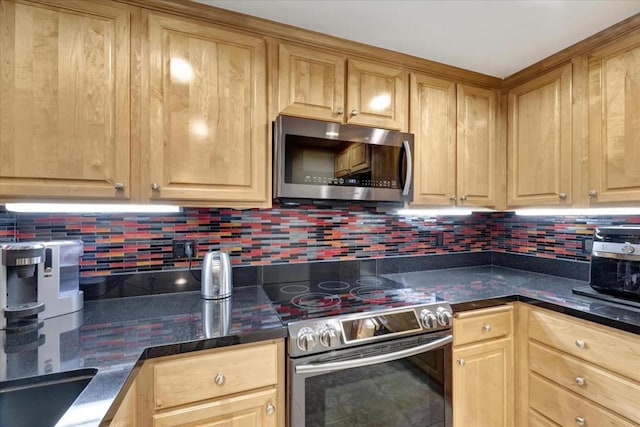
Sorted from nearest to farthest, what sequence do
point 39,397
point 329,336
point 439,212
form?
point 39,397 < point 329,336 < point 439,212

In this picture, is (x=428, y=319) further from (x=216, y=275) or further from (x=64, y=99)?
(x=64, y=99)

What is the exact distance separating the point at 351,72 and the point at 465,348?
1.50m

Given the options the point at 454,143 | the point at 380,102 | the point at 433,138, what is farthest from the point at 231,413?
the point at 454,143


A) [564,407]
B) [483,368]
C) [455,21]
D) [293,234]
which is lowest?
[564,407]

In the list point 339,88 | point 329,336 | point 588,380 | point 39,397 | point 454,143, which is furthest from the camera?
point 454,143

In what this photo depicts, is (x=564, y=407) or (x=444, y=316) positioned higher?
(x=444, y=316)

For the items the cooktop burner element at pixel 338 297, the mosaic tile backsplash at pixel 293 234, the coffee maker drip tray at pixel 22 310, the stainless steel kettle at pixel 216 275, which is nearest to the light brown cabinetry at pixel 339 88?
the mosaic tile backsplash at pixel 293 234

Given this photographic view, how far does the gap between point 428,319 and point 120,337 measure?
1209 mm

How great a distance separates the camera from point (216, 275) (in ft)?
4.63

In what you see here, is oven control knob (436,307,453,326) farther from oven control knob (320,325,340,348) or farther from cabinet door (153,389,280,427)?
cabinet door (153,389,280,427)

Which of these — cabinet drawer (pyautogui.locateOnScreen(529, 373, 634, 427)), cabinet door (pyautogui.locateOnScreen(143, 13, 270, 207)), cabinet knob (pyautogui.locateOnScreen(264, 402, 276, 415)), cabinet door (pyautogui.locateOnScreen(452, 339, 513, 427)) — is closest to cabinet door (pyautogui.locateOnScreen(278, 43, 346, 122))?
cabinet door (pyautogui.locateOnScreen(143, 13, 270, 207))

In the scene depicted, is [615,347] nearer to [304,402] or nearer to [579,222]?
[579,222]

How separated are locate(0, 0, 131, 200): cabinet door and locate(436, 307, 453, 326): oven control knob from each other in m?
1.43

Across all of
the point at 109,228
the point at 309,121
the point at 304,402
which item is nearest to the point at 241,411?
the point at 304,402
